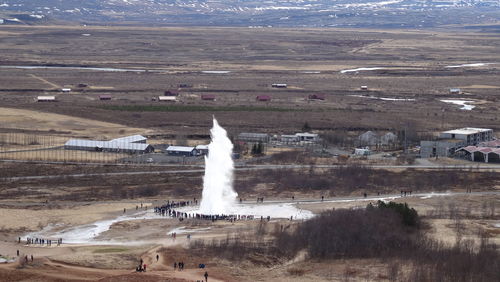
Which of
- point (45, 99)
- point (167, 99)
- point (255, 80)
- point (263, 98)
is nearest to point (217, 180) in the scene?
point (167, 99)

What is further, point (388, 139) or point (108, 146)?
point (388, 139)

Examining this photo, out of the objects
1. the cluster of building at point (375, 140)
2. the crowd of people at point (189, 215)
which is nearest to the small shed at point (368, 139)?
the cluster of building at point (375, 140)

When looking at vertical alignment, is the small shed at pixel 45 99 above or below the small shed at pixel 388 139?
above

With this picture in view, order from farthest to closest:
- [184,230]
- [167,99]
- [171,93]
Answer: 1. [171,93]
2. [167,99]
3. [184,230]

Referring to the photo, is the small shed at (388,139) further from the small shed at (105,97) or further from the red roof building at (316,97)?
the small shed at (105,97)

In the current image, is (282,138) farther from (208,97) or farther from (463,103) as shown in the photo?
(463,103)
